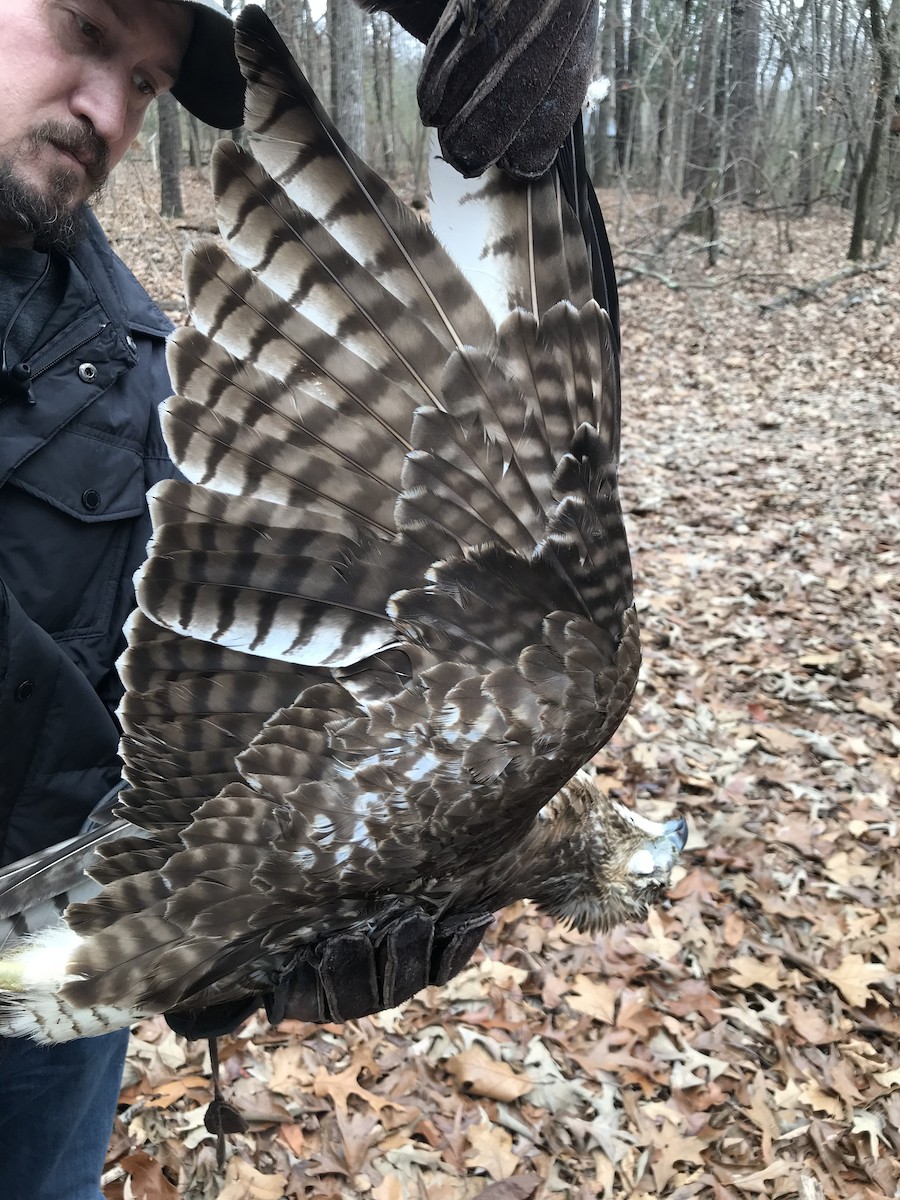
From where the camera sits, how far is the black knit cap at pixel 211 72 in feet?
6.25

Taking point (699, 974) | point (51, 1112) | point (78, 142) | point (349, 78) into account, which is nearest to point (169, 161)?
point (349, 78)

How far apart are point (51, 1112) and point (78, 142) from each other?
2336mm

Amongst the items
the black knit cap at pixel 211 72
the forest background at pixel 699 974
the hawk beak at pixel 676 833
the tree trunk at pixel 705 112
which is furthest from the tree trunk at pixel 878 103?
the black knit cap at pixel 211 72

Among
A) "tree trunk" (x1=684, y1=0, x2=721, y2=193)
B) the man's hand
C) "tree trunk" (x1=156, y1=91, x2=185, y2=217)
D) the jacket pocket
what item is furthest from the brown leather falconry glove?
"tree trunk" (x1=684, y1=0, x2=721, y2=193)

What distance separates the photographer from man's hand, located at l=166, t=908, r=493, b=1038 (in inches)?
79.3

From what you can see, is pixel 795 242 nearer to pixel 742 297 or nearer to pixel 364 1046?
pixel 742 297

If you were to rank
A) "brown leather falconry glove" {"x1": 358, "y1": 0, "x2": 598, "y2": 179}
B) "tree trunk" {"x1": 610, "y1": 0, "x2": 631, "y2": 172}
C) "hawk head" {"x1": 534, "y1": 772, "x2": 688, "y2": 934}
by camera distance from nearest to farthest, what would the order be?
1. "brown leather falconry glove" {"x1": 358, "y1": 0, "x2": 598, "y2": 179}
2. "hawk head" {"x1": 534, "y1": 772, "x2": 688, "y2": 934}
3. "tree trunk" {"x1": 610, "y1": 0, "x2": 631, "y2": 172}

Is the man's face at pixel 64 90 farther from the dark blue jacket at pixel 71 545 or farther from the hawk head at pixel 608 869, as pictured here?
the hawk head at pixel 608 869

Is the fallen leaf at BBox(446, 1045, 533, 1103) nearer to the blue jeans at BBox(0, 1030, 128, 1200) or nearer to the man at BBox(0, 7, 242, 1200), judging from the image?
the blue jeans at BBox(0, 1030, 128, 1200)

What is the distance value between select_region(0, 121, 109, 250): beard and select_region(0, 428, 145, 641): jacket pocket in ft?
1.37

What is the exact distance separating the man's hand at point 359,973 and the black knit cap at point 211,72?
1.81 m

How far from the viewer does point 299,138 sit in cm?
158

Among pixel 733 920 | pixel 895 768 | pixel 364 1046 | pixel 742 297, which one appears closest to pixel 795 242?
pixel 742 297

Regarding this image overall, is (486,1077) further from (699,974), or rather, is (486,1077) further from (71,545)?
(71,545)
